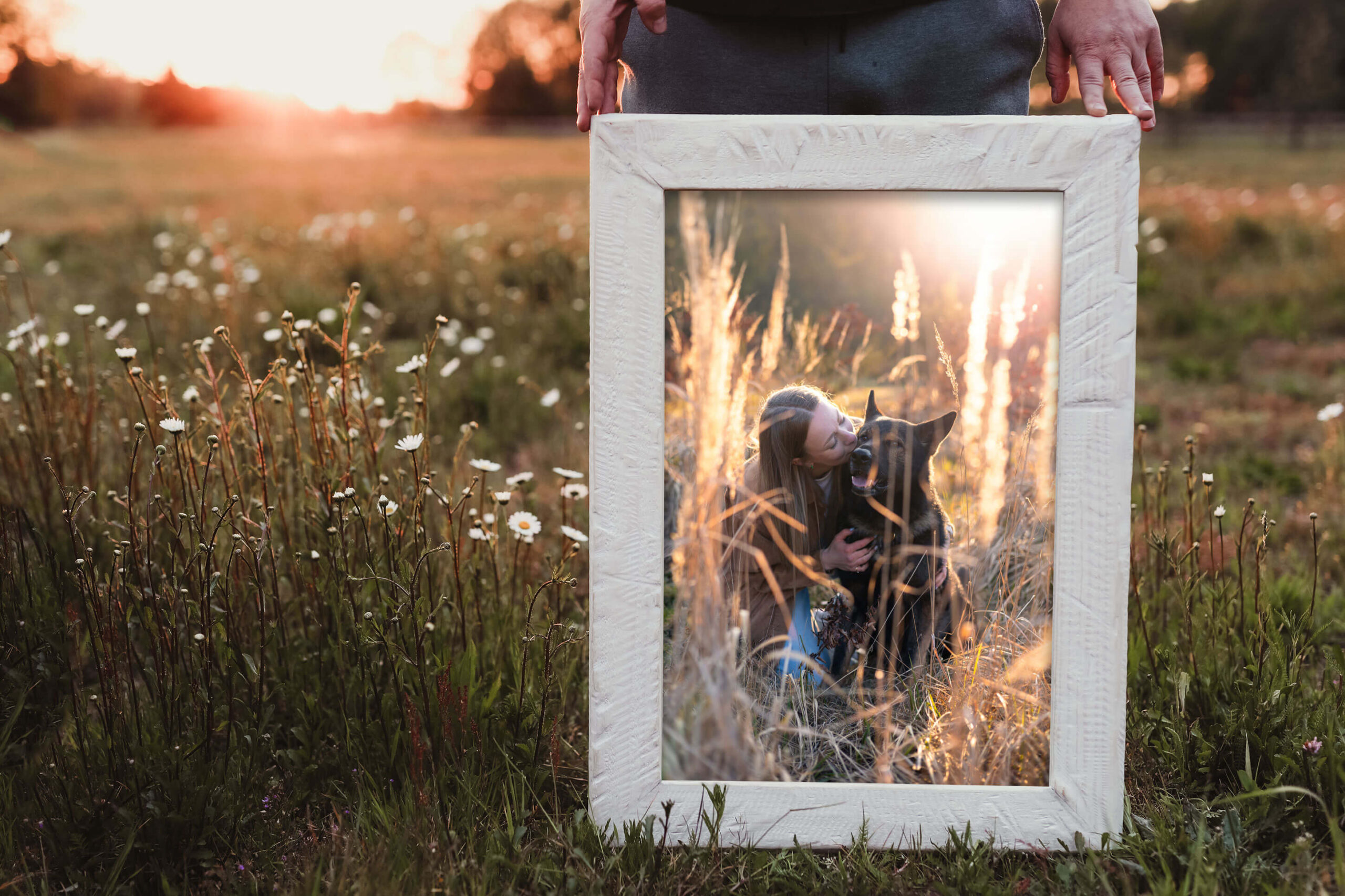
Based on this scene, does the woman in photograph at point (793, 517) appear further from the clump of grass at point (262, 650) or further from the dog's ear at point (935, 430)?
the clump of grass at point (262, 650)

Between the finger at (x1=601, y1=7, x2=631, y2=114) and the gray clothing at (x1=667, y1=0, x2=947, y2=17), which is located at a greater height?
the gray clothing at (x1=667, y1=0, x2=947, y2=17)

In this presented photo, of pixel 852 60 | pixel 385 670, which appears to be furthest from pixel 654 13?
pixel 385 670

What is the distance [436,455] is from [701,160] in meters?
2.28

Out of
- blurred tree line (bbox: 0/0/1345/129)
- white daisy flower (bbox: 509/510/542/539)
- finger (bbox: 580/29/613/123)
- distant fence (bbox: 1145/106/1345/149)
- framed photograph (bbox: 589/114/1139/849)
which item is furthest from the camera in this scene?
blurred tree line (bbox: 0/0/1345/129)

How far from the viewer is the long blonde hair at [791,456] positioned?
1.65m

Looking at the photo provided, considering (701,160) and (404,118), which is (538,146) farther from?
(701,160)

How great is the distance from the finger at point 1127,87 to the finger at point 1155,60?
0.20 feet

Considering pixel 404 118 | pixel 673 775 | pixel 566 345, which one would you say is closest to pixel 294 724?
pixel 673 775

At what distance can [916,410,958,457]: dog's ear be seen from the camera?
1.66 metres

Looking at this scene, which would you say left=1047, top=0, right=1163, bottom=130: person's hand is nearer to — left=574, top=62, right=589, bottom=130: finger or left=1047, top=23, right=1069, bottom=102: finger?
left=1047, top=23, right=1069, bottom=102: finger

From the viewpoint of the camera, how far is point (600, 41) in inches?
67.1

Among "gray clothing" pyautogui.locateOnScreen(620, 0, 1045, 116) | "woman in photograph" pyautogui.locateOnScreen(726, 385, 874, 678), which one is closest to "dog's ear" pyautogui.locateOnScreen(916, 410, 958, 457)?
"woman in photograph" pyautogui.locateOnScreen(726, 385, 874, 678)

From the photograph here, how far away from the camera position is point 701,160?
1.60 meters

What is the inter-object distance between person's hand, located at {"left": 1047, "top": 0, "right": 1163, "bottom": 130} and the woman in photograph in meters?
0.68
